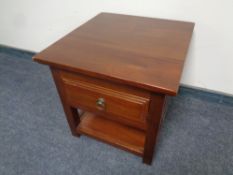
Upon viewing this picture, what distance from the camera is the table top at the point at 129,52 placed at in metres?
0.60

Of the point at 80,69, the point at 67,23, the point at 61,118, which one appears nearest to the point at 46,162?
the point at 61,118

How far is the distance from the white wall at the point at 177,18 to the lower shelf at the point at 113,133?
56 centimetres

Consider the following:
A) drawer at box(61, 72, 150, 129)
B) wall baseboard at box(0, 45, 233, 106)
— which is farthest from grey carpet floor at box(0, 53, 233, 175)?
drawer at box(61, 72, 150, 129)

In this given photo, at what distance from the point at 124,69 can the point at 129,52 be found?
4.7 inches

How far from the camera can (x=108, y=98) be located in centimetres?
73

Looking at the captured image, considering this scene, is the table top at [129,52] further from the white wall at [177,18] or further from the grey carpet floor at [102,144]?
the grey carpet floor at [102,144]

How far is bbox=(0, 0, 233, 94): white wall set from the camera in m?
0.98

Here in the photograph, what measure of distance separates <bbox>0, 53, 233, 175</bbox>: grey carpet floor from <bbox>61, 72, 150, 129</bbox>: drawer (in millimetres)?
341

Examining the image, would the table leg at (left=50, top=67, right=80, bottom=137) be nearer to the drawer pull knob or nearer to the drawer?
the drawer

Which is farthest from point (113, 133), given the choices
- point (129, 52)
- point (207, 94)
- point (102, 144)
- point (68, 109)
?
point (207, 94)

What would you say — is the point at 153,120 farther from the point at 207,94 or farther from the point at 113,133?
the point at 207,94

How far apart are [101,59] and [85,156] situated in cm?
60

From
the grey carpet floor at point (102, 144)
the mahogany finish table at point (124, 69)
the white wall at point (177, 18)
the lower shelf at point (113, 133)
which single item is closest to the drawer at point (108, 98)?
the mahogany finish table at point (124, 69)

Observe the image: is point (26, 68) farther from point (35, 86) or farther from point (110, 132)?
point (110, 132)
